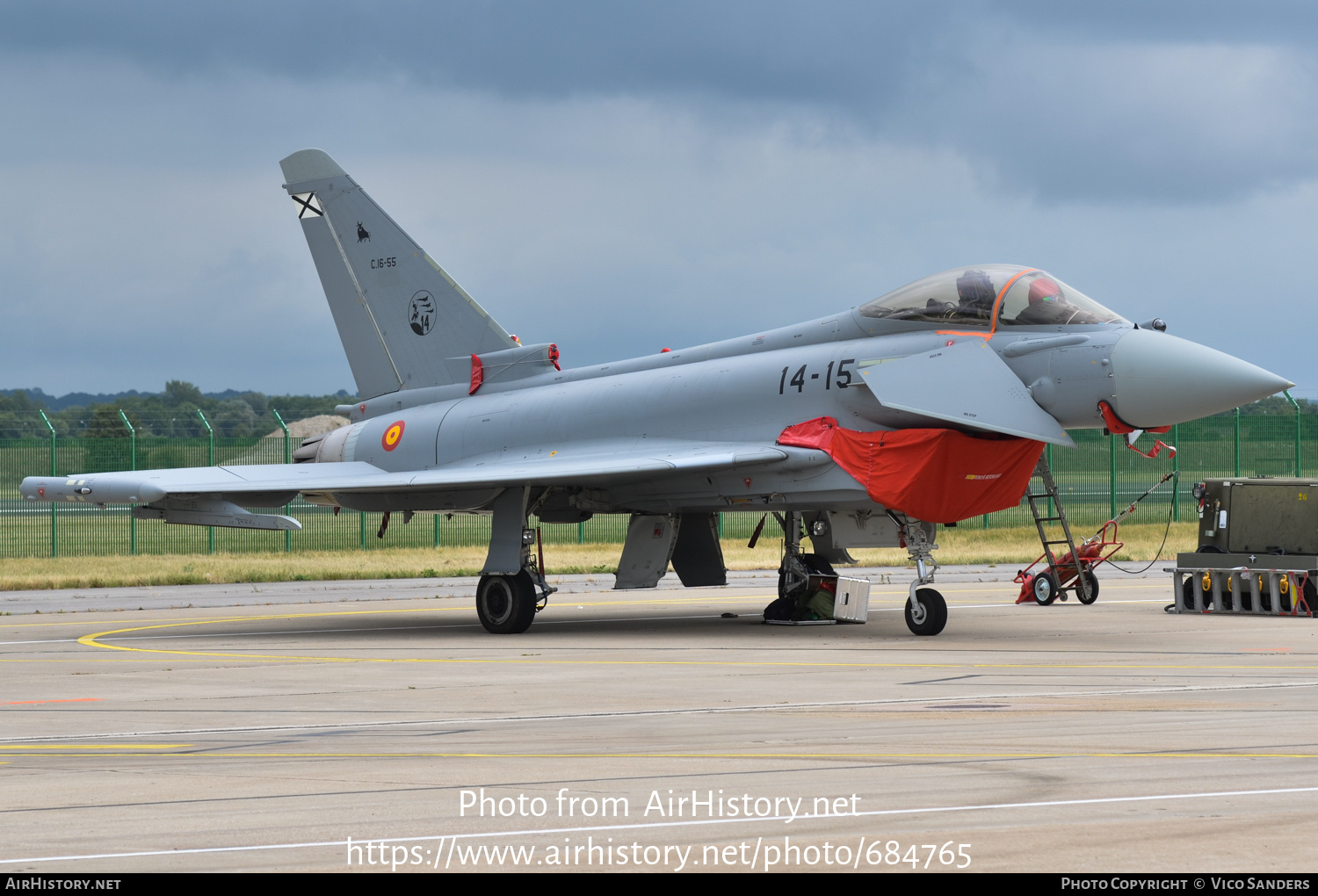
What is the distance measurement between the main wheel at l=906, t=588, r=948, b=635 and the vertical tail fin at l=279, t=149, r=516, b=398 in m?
7.25

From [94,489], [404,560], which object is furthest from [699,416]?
[404,560]

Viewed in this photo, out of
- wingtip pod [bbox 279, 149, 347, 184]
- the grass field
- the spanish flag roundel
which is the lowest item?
the grass field

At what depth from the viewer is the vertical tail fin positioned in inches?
801

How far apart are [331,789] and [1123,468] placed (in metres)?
34.0

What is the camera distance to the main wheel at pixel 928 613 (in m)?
15.6

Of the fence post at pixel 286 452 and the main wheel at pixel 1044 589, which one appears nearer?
the main wheel at pixel 1044 589

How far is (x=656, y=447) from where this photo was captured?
1722cm

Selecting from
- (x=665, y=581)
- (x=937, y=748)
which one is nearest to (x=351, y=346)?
(x=665, y=581)

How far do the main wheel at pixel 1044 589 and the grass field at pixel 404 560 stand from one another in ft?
25.1

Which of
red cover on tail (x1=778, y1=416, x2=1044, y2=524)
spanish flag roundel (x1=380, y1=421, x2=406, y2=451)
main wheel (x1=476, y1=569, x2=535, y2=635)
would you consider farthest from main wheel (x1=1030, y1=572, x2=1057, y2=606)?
spanish flag roundel (x1=380, y1=421, x2=406, y2=451)

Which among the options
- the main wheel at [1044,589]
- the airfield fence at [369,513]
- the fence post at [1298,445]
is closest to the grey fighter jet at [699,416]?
the main wheel at [1044,589]

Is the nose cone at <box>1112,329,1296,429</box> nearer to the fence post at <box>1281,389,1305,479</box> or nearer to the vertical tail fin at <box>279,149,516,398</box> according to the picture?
the vertical tail fin at <box>279,149,516,398</box>

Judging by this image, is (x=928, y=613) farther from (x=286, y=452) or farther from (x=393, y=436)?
(x=286, y=452)

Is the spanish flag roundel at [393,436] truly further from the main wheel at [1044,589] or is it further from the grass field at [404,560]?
the main wheel at [1044,589]
